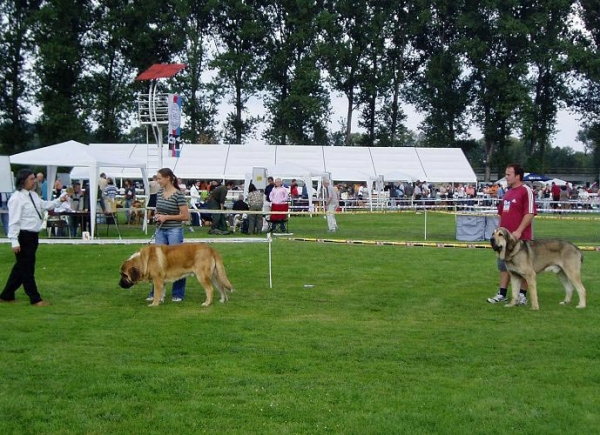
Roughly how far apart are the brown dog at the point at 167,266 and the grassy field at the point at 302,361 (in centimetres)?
35

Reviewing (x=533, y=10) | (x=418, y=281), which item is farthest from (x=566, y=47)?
(x=418, y=281)

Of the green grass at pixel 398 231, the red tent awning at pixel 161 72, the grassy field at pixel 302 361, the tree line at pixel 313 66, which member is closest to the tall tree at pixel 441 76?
the tree line at pixel 313 66

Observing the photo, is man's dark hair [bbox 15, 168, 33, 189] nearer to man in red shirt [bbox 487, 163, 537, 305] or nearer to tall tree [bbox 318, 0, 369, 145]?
man in red shirt [bbox 487, 163, 537, 305]

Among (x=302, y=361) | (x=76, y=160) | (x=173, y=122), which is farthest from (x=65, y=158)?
(x=302, y=361)

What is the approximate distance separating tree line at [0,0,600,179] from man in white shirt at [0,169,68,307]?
42711mm

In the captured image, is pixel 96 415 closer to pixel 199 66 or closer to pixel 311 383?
pixel 311 383

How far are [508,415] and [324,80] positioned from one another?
167ft

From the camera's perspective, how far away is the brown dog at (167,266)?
28.8ft

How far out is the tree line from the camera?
164 ft

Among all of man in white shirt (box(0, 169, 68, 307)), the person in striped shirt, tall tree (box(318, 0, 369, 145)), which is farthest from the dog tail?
tall tree (box(318, 0, 369, 145))

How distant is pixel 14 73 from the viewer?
163 ft

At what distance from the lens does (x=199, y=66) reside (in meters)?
53.3

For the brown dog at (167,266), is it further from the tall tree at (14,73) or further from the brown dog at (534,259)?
the tall tree at (14,73)

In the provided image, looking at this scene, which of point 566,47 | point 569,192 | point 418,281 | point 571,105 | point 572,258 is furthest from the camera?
point 571,105
